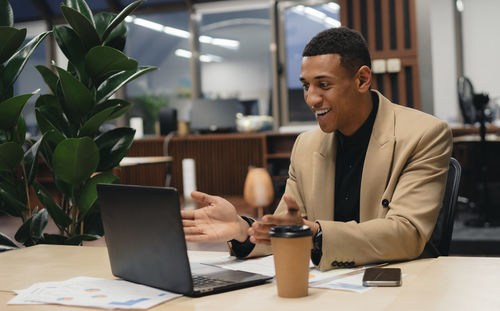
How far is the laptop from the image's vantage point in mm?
1101

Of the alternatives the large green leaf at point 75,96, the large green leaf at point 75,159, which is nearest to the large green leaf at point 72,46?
the large green leaf at point 75,96

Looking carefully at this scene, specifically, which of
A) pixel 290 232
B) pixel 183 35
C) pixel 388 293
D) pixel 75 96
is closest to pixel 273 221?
pixel 290 232

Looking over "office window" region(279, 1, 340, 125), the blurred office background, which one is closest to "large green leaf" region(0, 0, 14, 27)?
the blurred office background

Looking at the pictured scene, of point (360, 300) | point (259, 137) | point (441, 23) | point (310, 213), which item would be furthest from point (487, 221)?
point (360, 300)

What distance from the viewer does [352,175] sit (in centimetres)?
184

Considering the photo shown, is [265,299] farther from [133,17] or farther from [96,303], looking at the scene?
[133,17]

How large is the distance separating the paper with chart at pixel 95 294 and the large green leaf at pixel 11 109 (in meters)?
1.04

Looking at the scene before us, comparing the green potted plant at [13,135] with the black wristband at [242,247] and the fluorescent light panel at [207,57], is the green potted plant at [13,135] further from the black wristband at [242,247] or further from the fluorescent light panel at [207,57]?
the fluorescent light panel at [207,57]

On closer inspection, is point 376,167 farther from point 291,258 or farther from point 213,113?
point 213,113

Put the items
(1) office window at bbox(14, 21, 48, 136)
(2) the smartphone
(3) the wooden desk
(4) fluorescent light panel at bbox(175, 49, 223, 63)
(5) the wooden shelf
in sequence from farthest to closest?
(1) office window at bbox(14, 21, 48, 136), (4) fluorescent light panel at bbox(175, 49, 223, 63), (5) the wooden shelf, (2) the smartphone, (3) the wooden desk

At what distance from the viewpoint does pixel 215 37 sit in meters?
9.32

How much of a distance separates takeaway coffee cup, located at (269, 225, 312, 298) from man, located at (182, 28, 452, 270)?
0.49ft

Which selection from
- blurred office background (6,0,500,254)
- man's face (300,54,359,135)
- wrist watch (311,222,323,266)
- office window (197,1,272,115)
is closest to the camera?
wrist watch (311,222,323,266)

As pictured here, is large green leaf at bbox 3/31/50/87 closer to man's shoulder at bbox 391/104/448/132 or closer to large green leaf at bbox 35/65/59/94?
large green leaf at bbox 35/65/59/94
